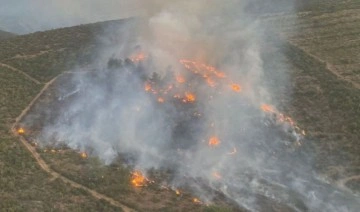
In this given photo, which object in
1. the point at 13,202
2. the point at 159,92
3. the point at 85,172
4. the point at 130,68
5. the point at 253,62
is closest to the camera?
the point at 13,202

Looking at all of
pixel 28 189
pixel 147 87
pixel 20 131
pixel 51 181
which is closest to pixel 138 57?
pixel 147 87

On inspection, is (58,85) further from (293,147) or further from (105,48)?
(293,147)

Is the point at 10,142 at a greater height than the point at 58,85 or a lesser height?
lesser

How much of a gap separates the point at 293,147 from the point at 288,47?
31117mm

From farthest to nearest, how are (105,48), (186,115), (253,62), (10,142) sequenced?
(105,48) < (253,62) < (186,115) < (10,142)

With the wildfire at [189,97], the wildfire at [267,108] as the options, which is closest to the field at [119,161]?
the wildfire at [267,108]

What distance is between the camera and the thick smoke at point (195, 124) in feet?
149

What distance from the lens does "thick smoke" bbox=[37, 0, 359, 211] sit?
4550cm

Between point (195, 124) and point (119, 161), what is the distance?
10.5m

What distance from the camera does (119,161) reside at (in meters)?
48.0

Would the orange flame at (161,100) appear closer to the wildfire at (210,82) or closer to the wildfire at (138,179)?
the wildfire at (210,82)

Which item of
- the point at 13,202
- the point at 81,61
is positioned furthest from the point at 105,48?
the point at 13,202

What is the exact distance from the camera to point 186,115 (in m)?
56.0

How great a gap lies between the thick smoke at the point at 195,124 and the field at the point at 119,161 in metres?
2.24
